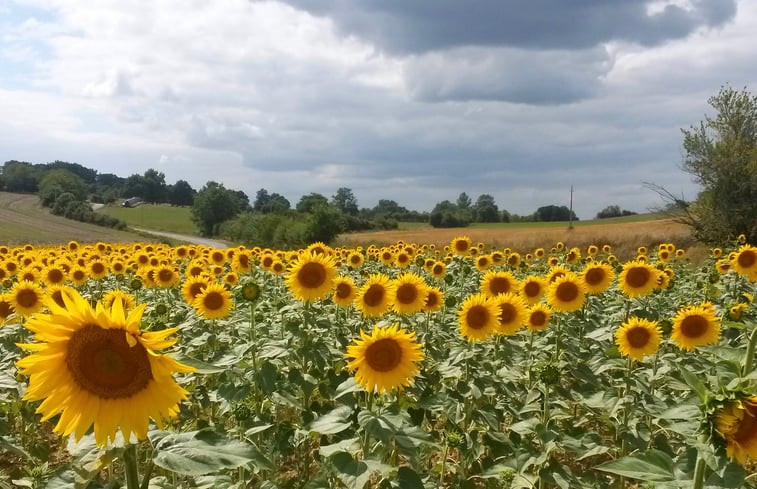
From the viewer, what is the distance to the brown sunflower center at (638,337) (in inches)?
196

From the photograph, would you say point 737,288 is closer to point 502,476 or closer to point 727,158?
point 502,476

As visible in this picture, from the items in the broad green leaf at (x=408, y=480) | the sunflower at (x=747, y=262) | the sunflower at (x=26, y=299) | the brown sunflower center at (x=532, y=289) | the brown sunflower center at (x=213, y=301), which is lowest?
the broad green leaf at (x=408, y=480)

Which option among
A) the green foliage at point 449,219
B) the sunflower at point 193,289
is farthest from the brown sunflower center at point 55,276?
the green foliage at point 449,219

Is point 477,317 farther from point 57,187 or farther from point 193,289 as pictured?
point 57,187

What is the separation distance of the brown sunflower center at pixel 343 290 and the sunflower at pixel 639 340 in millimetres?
2656

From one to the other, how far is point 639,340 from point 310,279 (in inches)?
121

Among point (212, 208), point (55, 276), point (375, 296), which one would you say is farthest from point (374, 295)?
point (212, 208)

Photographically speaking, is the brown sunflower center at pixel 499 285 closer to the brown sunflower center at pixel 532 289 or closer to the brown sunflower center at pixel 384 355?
the brown sunflower center at pixel 532 289

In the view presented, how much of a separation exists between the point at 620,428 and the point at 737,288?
5107 mm

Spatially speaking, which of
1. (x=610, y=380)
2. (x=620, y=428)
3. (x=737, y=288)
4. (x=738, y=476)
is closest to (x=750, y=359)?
(x=738, y=476)

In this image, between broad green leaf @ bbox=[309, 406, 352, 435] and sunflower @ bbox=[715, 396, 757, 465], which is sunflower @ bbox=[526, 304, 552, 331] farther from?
sunflower @ bbox=[715, 396, 757, 465]

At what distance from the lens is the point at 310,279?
5652 mm

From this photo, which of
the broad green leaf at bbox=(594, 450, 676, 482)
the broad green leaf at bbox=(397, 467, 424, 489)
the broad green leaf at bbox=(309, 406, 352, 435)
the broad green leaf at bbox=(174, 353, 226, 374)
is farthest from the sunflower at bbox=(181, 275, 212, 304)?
the broad green leaf at bbox=(594, 450, 676, 482)

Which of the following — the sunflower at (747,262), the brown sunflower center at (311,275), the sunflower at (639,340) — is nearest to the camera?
the sunflower at (639,340)
